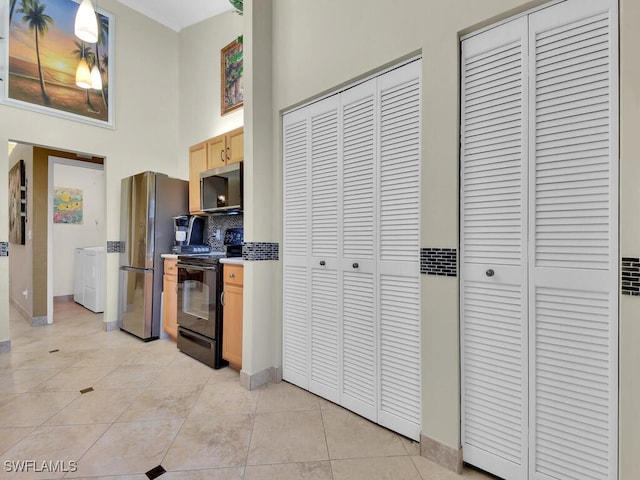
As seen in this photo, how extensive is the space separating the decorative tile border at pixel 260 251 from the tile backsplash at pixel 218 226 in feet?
3.78

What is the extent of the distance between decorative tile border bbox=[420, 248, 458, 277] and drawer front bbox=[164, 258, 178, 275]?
2543 mm

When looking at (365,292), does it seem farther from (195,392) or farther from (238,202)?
(238,202)

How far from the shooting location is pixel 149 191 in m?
3.29

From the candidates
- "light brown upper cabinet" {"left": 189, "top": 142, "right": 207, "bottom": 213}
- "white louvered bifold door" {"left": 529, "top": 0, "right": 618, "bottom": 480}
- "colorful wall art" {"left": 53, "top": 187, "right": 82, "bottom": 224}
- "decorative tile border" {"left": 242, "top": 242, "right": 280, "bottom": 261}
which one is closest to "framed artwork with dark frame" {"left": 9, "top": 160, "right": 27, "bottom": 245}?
"colorful wall art" {"left": 53, "top": 187, "right": 82, "bottom": 224}

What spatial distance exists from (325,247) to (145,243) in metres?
2.27

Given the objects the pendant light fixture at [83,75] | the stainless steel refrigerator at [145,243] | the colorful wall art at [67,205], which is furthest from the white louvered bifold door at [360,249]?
the colorful wall art at [67,205]

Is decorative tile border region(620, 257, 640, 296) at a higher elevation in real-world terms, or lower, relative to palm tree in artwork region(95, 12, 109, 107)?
lower

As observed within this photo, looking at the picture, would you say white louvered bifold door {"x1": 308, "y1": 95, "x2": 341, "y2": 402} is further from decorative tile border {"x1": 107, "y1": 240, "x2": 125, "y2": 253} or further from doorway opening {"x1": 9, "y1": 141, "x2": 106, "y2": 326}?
doorway opening {"x1": 9, "y1": 141, "x2": 106, "y2": 326}

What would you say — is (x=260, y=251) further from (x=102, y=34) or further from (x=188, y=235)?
(x=102, y=34)

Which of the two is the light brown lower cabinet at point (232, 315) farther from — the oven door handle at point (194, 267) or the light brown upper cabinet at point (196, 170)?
the light brown upper cabinet at point (196, 170)

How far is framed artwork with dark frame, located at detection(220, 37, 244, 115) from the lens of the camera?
3.38 m

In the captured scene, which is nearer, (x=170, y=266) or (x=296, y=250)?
(x=296, y=250)

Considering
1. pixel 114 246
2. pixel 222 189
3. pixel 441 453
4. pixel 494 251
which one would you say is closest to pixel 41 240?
pixel 114 246

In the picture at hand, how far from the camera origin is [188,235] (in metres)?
3.40
